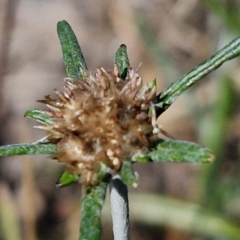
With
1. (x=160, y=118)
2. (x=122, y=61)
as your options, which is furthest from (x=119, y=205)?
(x=160, y=118)

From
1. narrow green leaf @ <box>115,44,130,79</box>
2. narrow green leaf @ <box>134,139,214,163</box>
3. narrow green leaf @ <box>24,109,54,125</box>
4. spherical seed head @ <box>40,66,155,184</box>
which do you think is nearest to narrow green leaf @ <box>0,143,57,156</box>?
spherical seed head @ <box>40,66,155,184</box>

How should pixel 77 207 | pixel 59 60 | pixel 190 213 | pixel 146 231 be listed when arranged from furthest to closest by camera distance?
pixel 59 60 → pixel 146 231 → pixel 77 207 → pixel 190 213

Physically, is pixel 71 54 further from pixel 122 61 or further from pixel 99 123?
pixel 99 123

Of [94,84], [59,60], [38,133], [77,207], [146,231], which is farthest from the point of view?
[59,60]

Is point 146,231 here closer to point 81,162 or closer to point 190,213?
point 190,213

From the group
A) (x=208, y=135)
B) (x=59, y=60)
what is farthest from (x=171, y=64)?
(x=59, y=60)

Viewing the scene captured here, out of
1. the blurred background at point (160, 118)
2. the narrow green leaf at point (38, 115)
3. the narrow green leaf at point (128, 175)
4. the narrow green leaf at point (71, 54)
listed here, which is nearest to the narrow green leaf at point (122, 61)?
the narrow green leaf at point (71, 54)

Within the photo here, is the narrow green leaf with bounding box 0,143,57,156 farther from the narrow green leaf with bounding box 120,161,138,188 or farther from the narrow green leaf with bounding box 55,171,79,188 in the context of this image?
the narrow green leaf with bounding box 120,161,138,188
